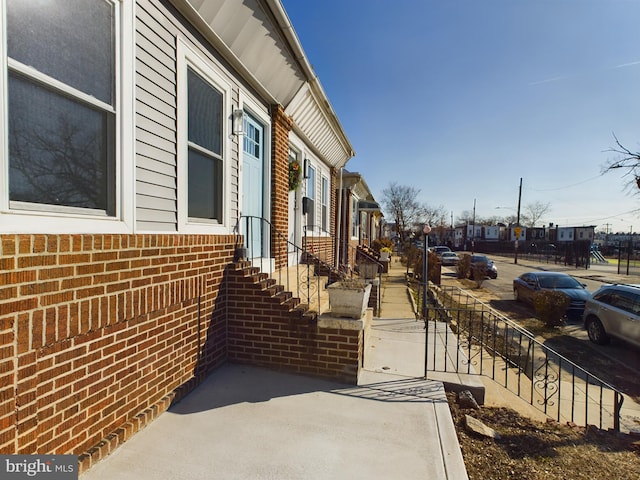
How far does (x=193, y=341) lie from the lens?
358 centimetres

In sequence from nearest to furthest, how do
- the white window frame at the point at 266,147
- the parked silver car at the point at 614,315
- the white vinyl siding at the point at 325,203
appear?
the white window frame at the point at 266,147
the parked silver car at the point at 614,315
the white vinyl siding at the point at 325,203

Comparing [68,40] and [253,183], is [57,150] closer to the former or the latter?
[68,40]

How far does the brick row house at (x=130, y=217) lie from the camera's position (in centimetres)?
196

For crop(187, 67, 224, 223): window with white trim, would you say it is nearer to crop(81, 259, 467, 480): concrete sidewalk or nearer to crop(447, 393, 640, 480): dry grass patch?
crop(81, 259, 467, 480): concrete sidewalk

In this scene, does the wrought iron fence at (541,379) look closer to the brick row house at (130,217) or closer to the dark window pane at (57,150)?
the brick row house at (130,217)

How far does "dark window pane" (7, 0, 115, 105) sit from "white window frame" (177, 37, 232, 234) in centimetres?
80

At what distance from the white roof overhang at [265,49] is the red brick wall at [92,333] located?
7.42 feet

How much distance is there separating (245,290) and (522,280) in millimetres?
11958

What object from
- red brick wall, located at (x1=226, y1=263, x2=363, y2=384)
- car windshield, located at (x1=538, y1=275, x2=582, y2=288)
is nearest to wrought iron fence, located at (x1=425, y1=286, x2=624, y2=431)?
red brick wall, located at (x1=226, y1=263, x2=363, y2=384)

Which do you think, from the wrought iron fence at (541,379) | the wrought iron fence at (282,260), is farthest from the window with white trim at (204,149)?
the wrought iron fence at (541,379)

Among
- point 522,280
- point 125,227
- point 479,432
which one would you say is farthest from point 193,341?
point 522,280

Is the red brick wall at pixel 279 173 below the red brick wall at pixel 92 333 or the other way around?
the other way around

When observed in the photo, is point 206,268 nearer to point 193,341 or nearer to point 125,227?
point 193,341

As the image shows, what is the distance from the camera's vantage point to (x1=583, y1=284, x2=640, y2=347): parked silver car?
707 centimetres
